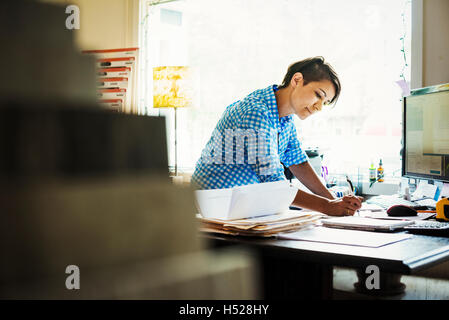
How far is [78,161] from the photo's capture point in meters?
0.28

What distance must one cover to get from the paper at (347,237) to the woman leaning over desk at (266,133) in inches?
15.1

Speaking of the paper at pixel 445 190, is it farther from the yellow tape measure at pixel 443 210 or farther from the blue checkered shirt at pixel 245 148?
the blue checkered shirt at pixel 245 148

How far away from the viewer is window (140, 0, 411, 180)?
3.00m

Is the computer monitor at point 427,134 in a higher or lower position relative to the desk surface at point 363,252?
higher

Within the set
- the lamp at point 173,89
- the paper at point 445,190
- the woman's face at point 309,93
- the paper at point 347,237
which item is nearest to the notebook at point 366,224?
the paper at point 347,237

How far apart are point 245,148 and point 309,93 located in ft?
1.36

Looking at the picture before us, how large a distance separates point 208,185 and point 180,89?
1.55 m

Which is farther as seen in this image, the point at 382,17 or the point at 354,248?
the point at 382,17

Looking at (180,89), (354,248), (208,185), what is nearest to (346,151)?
(180,89)

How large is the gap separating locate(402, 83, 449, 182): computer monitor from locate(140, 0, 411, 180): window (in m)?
0.91

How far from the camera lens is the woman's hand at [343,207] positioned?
166 cm

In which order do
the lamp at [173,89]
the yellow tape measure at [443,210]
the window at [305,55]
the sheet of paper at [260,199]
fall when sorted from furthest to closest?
the lamp at [173,89]
the window at [305,55]
the yellow tape measure at [443,210]
the sheet of paper at [260,199]

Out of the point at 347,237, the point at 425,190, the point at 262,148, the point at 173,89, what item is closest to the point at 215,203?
the point at 347,237
